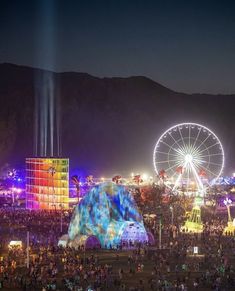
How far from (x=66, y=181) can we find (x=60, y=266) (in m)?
39.7

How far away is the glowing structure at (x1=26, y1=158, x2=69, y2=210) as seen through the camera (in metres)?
78.5

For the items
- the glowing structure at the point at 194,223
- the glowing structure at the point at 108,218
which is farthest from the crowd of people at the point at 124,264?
the glowing structure at the point at 108,218

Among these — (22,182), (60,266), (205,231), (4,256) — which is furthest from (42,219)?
(22,182)

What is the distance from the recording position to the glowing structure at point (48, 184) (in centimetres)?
7850

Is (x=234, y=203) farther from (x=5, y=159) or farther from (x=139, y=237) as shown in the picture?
(x=5, y=159)

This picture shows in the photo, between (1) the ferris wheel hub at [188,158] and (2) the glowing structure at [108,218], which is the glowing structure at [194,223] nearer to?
(2) the glowing structure at [108,218]

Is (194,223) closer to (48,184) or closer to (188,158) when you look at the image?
(188,158)

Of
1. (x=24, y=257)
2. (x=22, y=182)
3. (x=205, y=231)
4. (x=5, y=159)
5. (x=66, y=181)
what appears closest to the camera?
(x=24, y=257)

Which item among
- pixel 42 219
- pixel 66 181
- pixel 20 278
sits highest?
pixel 66 181

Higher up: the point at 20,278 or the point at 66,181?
the point at 66,181

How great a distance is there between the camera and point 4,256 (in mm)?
43562

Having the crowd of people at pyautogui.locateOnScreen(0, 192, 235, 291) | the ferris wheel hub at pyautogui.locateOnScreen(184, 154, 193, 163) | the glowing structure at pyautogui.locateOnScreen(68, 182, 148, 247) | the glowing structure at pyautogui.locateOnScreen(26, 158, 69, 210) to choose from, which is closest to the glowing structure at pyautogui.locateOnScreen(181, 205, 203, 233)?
the crowd of people at pyautogui.locateOnScreen(0, 192, 235, 291)

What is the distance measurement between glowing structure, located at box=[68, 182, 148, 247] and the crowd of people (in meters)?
1.11

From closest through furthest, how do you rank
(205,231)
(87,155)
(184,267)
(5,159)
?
(184,267) < (205,231) < (5,159) < (87,155)
